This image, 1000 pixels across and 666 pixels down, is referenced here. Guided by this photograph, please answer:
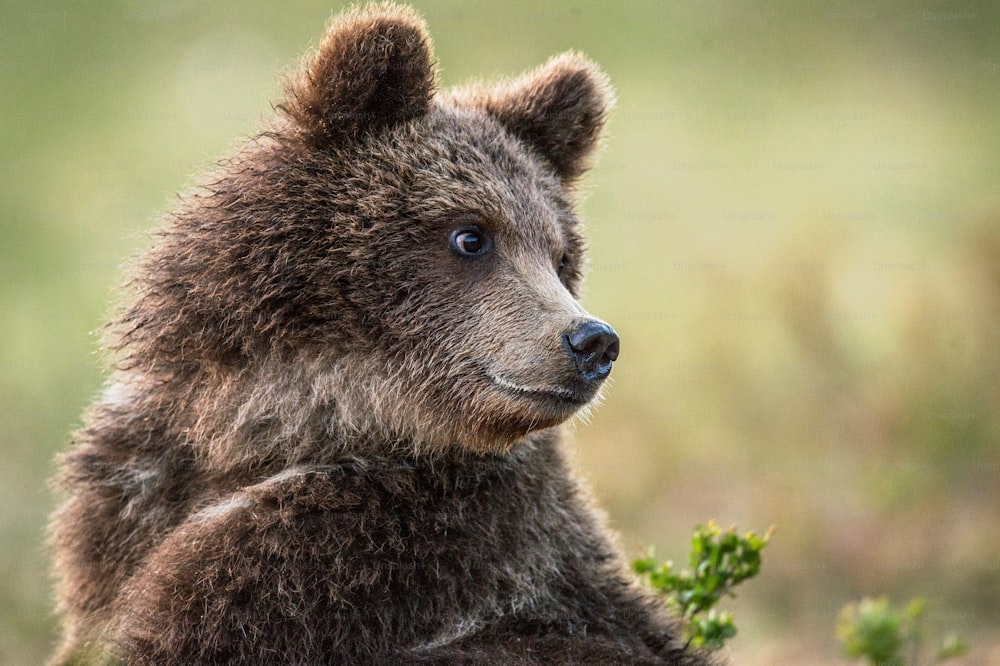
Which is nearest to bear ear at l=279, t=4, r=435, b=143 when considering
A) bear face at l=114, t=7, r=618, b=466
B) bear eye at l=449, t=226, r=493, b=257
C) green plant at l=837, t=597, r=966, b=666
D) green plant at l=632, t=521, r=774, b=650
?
bear face at l=114, t=7, r=618, b=466

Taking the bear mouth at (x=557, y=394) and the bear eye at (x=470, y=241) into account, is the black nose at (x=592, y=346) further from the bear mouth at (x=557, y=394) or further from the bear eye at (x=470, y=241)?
the bear eye at (x=470, y=241)

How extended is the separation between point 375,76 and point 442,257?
75 centimetres

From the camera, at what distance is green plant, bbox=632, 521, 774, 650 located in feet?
18.5

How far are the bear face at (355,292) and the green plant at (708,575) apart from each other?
56.8 inches

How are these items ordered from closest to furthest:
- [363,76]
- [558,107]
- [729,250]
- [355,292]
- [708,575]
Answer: [355,292] < [363,76] < [558,107] < [708,575] < [729,250]

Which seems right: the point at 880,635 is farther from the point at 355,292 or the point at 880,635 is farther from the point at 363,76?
the point at 363,76

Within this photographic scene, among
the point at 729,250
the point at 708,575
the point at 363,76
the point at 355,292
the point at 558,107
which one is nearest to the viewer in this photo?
the point at 355,292

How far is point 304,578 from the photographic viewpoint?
4297 millimetres

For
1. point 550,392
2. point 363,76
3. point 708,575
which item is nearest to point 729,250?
point 708,575

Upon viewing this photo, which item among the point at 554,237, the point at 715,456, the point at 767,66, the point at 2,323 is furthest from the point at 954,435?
the point at 767,66

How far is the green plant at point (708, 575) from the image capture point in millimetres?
5633

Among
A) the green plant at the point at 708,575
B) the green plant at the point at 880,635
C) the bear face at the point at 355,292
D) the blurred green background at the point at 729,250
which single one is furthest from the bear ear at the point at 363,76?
the green plant at the point at 880,635

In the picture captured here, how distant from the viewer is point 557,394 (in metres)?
4.52

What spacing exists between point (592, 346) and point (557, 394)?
0.23m
